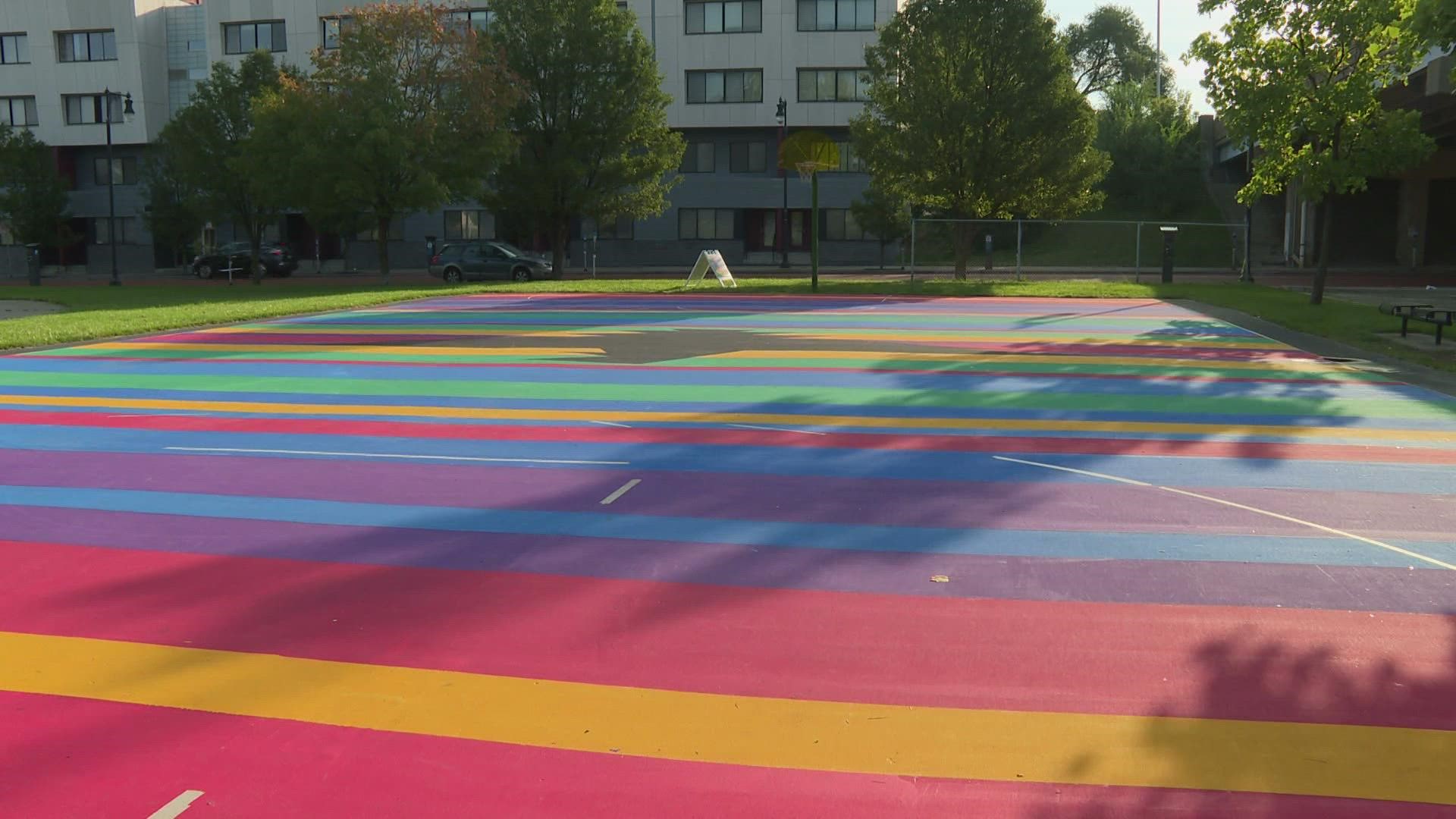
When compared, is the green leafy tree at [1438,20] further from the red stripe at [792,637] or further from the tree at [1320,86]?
the red stripe at [792,637]

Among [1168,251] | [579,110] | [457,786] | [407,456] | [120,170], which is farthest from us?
[120,170]

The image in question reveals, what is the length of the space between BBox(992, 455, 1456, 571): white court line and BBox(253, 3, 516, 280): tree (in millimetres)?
31108

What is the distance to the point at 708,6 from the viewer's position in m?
54.2

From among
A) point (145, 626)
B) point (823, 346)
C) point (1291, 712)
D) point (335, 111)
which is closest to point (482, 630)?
point (145, 626)

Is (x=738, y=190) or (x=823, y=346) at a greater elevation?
(x=738, y=190)

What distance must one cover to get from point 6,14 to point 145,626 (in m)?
67.7

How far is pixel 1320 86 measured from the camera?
2383 cm

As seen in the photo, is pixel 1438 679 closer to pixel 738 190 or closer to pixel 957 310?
pixel 957 310

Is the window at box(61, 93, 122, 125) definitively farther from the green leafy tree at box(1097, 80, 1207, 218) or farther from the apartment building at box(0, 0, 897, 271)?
the green leafy tree at box(1097, 80, 1207, 218)

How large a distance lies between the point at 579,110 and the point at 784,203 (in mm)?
12659

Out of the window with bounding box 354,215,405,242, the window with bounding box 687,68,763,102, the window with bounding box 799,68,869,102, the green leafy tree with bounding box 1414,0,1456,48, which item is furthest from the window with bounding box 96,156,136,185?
the green leafy tree with bounding box 1414,0,1456,48

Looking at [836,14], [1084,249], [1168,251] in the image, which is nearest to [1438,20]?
[1168,251]

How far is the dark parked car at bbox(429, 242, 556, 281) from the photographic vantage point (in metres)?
43.4

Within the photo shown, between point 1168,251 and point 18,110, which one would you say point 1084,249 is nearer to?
point 1168,251
